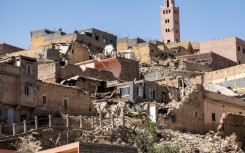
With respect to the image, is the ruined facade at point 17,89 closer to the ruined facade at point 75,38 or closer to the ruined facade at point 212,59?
the ruined facade at point 75,38

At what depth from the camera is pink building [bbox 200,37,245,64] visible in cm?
7131

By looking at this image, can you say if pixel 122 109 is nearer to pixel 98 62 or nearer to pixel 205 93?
pixel 205 93

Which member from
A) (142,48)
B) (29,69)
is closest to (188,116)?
(29,69)

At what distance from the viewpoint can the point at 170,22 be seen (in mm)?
92000

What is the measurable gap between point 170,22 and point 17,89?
187 ft

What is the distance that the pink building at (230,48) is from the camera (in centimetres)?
7131

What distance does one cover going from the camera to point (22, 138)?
32.5 metres

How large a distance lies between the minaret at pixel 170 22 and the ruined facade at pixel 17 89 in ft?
173

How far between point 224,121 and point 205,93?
2.12m

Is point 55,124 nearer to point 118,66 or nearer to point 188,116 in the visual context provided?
point 188,116

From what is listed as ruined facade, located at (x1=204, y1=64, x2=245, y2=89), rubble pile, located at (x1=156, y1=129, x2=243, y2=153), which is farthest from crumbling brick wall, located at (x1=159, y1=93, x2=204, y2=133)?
ruined facade, located at (x1=204, y1=64, x2=245, y2=89)

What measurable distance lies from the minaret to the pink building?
17.3 meters

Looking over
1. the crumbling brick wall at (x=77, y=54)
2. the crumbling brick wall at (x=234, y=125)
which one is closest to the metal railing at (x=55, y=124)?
the crumbling brick wall at (x=234, y=125)

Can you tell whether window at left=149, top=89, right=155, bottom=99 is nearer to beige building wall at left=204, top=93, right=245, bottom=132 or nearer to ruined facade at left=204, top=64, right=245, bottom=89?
beige building wall at left=204, top=93, right=245, bottom=132
